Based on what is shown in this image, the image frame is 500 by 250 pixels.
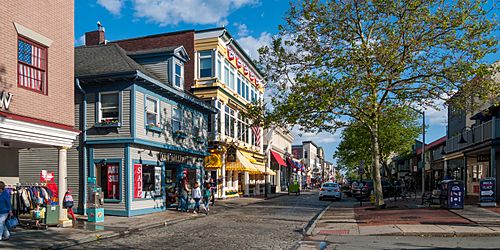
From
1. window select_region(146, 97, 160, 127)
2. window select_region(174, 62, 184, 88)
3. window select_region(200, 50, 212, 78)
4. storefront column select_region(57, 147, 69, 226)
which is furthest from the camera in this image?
window select_region(200, 50, 212, 78)

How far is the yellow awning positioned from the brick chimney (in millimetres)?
9918

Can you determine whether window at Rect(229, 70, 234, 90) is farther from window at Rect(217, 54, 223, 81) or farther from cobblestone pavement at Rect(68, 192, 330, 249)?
cobblestone pavement at Rect(68, 192, 330, 249)

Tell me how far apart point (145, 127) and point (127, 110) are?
4.14 feet

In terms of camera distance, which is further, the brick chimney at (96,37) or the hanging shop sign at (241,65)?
the hanging shop sign at (241,65)

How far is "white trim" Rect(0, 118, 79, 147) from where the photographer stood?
1259cm

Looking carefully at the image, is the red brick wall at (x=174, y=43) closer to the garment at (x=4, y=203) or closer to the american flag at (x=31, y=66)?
the american flag at (x=31, y=66)

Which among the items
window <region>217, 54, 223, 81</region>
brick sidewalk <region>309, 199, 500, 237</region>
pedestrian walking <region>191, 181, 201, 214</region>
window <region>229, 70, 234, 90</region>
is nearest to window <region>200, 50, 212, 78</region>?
window <region>217, 54, 223, 81</region>

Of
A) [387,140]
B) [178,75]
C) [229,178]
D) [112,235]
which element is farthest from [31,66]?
[387,140]

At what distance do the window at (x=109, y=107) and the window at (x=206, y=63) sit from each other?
11015mm

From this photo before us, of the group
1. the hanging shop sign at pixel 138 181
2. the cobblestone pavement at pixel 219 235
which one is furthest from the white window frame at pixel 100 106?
the cobblestone pavement at pixel 219 235

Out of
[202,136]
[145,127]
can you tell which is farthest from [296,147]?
[145,127]

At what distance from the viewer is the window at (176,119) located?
23.3m

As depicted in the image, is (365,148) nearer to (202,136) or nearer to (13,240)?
(202,136)

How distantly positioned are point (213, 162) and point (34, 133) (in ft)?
56.9
